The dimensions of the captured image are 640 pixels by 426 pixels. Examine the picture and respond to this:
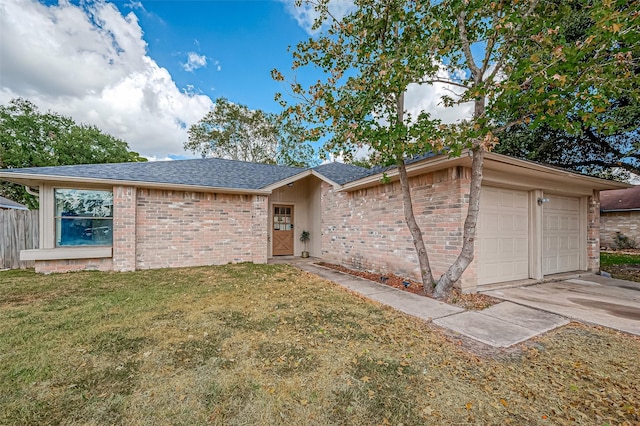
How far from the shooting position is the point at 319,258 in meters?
11.0

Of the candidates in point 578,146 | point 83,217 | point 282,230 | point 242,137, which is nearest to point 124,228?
point 83,217

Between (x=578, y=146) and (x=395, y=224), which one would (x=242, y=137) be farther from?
(x=578, y=146)

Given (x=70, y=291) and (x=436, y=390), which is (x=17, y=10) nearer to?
(x=70, y=291)

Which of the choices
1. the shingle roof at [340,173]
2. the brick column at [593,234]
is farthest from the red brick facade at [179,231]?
the brick column at [593,234]

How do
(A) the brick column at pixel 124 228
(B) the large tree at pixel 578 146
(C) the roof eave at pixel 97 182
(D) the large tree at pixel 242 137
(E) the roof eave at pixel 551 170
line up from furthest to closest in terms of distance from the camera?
(D) the large tree at pixel 242 137
(B) the large tree at pixel 578 146
(A) the brick column at pixel 124 228
(C) the roof eave at pixel 97 182
(E) the roof eave at pixel 551 170

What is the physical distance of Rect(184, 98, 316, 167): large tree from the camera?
73.6 ft

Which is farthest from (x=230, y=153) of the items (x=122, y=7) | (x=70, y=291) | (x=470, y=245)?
(x=470, y=245)

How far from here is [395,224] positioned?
689 cm

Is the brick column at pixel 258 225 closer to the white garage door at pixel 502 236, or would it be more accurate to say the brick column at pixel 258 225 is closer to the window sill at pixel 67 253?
the window sill at pixel 67 253

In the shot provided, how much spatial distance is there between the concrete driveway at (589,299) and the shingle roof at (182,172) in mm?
7807

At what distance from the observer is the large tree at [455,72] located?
11.8 feet

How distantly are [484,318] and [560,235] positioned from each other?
5.54 metres

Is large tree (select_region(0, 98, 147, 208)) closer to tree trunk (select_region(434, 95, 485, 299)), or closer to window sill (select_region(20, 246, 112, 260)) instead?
window sill (select_region(20, 246, 112, 260))

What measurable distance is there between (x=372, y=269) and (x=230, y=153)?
19105mm
